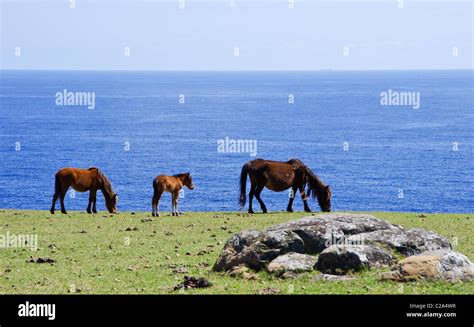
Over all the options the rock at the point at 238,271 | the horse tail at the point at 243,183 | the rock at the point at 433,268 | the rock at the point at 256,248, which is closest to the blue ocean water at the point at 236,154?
the horse tail at the point at 243,183

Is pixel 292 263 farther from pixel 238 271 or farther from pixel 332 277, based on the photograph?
pixel 238 271

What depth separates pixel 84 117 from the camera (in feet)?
647

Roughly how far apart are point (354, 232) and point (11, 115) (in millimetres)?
185889

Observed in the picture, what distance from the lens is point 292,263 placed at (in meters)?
18.5

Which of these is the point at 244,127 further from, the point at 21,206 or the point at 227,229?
the point at 227,229

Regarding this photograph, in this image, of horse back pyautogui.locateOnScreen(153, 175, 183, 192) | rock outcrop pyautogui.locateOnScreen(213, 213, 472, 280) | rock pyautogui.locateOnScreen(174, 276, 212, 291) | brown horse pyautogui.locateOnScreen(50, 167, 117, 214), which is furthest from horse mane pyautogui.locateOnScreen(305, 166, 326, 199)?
rock pyautogui.locateOnScreen(174, 276, 212, 291)

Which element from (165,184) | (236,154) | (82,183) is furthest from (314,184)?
(236,154)

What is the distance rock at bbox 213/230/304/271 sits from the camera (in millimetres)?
18750

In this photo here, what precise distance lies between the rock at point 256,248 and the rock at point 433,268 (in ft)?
8.61

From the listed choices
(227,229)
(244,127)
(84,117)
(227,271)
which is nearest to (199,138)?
(244,127)

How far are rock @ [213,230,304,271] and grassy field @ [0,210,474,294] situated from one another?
0.46 meters

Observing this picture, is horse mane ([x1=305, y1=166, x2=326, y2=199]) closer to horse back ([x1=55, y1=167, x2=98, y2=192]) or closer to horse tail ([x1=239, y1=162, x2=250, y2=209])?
horse tail ([x1=239, y1=162, x2=250, y2=209])

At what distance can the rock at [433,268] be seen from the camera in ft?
56.9
